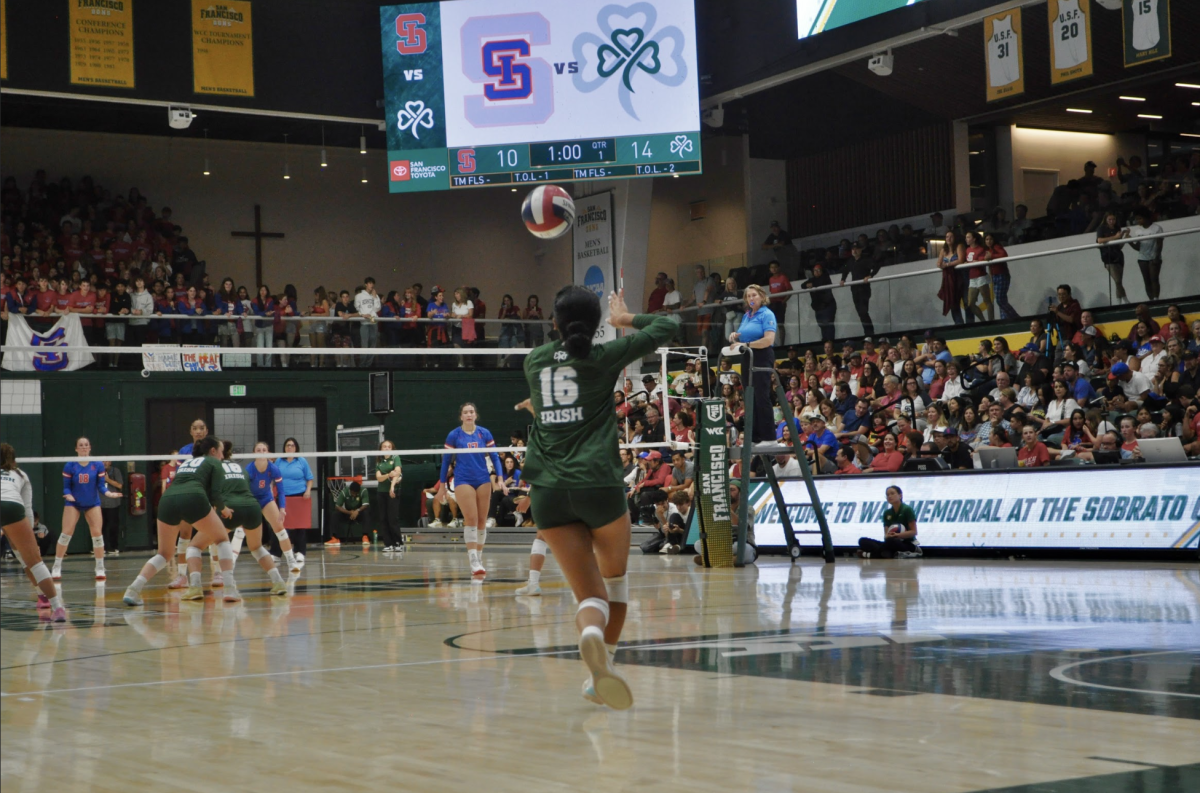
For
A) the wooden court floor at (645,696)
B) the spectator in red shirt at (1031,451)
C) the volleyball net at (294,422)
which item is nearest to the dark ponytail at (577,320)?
the wooden court floor at (645,696)

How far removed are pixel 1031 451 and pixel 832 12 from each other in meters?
10.8

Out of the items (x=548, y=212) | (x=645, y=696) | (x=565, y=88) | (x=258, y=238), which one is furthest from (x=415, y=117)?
(x=645, y=696)

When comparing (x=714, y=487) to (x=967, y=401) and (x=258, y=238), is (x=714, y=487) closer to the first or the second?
(x=967, y=401)

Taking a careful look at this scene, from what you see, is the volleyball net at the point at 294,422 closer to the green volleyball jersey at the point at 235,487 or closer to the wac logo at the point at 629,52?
the wac logo at the point at 629,52

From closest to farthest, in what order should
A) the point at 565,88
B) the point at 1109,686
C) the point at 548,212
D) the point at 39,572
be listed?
the point at 1109,686
the point at 548,212
the point at 39,572
the point at 565,88

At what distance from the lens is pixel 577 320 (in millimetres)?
5371

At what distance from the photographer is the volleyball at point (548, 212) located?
23.7 ft

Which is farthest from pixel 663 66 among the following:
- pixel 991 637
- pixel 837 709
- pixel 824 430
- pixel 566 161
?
pixel 837 709

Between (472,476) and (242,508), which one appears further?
(472,476)

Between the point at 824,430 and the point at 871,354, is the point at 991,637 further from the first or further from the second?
the point at 871,354

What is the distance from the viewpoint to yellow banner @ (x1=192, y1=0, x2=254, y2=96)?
23922 mm

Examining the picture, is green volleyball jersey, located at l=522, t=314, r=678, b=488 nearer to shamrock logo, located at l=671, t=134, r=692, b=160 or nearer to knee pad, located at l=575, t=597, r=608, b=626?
knee pad, located at l=575, t=597, r=608, b=626

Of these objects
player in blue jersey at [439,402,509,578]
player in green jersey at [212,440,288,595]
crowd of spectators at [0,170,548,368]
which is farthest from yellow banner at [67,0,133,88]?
player in green jersey at [212,440,288,595]

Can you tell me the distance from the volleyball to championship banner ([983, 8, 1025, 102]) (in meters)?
15.9
